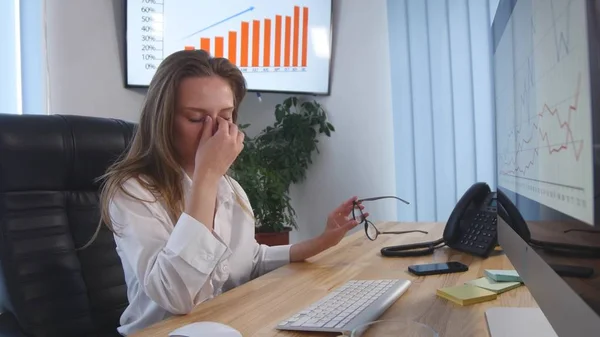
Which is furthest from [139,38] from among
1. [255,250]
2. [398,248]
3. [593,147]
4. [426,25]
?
[593,147]

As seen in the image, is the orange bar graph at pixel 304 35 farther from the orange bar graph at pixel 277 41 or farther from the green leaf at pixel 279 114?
the green leaf at pixel 279 114

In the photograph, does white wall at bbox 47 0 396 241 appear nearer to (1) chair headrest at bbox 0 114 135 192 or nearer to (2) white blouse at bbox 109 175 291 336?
(1) chair headrest at bbox 0 114 135 192

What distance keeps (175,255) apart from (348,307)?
0.99 feet

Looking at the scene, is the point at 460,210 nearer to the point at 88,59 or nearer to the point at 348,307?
the point at 348,307

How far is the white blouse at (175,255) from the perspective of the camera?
2.67 feet

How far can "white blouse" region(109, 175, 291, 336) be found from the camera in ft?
2.67

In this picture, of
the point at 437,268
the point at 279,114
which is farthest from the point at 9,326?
the point at 279,114

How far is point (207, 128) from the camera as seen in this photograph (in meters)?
0.99

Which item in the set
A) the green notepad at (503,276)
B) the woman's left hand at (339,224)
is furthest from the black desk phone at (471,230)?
the green notepad at (503,276)

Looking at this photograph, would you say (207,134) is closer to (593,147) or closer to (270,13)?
(593,147)

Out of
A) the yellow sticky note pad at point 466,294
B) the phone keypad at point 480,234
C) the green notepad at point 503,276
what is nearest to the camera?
the yellow sticky note pad at point 466,294

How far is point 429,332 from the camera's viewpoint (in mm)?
510

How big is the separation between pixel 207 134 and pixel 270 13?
5.85 ft

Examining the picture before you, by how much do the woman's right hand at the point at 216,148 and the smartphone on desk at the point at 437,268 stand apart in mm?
429
